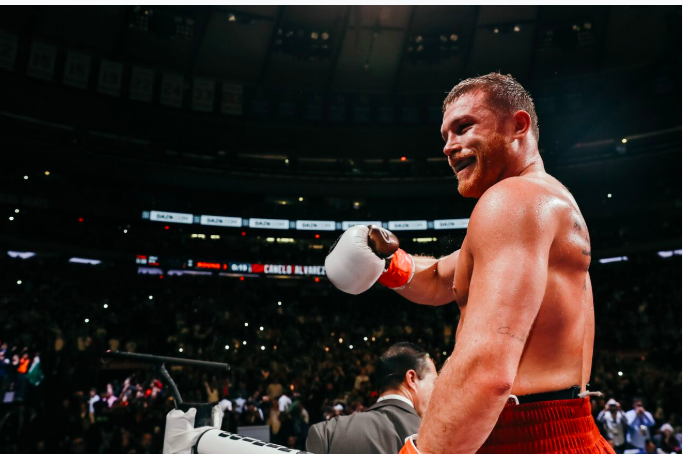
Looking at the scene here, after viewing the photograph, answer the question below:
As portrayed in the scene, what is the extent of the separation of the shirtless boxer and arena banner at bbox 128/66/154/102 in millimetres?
19862

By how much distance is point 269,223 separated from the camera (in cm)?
2272

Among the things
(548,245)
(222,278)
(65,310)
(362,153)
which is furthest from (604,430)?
(362,153)

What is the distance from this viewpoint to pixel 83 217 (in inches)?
810

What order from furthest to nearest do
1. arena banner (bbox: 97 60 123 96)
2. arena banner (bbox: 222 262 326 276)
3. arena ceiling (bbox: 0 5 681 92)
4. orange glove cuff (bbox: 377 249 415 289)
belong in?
arena banner (bbox: 222 262 326 276), arena banner (bbox: 97 60 123 96), arena ceiling (bbox: 0 5 681 92), orange glove cuff (bbox: 377 249 415 289)

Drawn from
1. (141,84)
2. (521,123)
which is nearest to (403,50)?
(141,84)

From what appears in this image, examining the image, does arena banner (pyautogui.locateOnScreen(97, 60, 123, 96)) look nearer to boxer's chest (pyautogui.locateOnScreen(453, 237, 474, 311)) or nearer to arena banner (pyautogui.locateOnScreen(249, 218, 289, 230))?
arena banner (pyautogui.locateOnScreen(249, 218, 289, 230))

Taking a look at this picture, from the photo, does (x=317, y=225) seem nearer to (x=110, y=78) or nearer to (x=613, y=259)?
(x=110, y=78)

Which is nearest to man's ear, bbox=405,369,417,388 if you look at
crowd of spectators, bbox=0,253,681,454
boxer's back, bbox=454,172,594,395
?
boxer's back, bbox=454,172,594,395

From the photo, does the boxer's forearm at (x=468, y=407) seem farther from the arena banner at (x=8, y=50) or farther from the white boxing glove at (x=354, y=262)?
the arena banner at (x=8, y=50)

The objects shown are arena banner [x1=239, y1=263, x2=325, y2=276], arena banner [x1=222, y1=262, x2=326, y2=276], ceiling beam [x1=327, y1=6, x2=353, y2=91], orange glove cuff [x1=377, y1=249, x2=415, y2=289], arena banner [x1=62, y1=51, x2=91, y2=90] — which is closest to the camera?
orange glove cuff [x1=377, y1=249, x2=415, y2=289]

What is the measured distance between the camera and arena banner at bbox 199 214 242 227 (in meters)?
21.9

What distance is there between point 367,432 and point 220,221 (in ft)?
66.0

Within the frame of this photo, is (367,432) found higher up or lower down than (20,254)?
lower down

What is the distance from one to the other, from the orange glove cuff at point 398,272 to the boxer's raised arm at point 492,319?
2.51 ft
